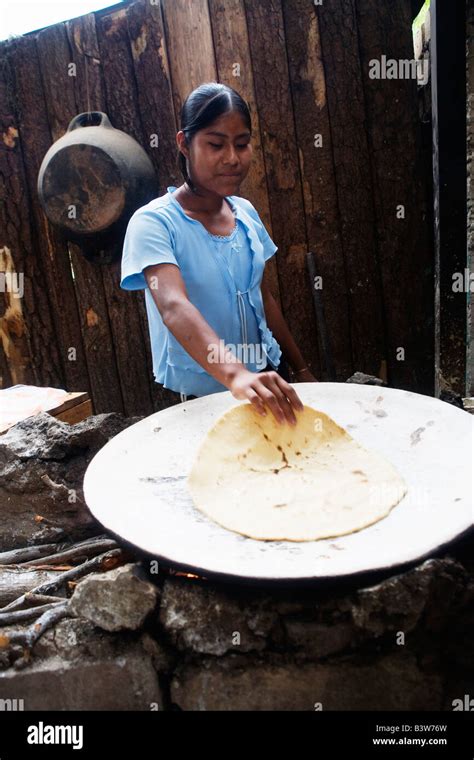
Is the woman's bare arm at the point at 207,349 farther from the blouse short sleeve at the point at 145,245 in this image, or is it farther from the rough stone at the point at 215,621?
the rough stone at the point at 215,621

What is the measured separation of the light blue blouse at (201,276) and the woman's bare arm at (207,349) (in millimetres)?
63

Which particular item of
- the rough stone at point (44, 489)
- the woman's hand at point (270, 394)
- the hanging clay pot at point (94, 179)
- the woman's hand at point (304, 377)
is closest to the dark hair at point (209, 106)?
the woman's hand at point (270, 394)

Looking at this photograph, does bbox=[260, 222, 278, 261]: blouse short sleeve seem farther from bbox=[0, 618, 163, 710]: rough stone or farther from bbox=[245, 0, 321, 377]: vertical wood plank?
bbox=[0, 618, 163, 710]: rough stone

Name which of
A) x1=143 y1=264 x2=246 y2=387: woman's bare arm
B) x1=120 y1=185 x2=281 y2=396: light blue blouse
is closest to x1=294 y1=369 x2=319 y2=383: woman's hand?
x1=120 y1=185 x2=281 y2=396: light blue blouse

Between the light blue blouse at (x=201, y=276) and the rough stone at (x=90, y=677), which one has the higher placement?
the light blue blouse at (x=201, y=276)

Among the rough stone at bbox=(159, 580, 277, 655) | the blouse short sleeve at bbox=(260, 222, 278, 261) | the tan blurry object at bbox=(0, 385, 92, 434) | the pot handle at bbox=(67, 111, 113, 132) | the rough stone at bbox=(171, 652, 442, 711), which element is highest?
the pot handle at bbox=(67, 111, 113, 132)

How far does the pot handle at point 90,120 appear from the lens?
334cm

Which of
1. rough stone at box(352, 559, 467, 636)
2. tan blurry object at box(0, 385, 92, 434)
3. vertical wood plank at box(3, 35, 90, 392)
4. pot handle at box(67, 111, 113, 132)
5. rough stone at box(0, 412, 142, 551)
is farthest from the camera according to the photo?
vertical wood plank at box(3, 35, 90, 392)

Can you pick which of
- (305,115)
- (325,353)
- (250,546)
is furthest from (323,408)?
(305,115)

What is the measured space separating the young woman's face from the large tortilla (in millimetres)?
737

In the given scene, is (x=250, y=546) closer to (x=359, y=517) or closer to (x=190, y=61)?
(x=359, y=517)

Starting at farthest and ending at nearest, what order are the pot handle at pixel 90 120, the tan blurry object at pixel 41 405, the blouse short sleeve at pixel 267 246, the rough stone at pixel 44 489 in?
1. the pot handle at pixel 90 120
2. the tan blurry object at pixel 41 405
3. the blouse short sleeve at pixel 267 246
4. the rough stone at pixel 44 489

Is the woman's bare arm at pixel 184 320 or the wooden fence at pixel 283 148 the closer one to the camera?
the woman's bare arm at pixel 184 320

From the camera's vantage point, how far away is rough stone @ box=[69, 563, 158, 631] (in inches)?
60.9
